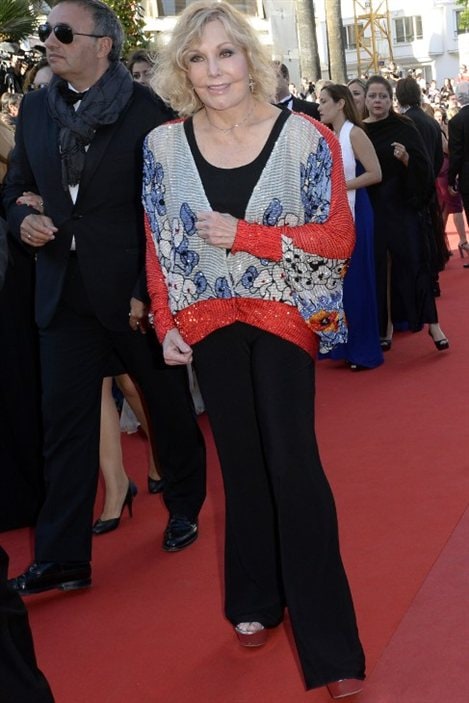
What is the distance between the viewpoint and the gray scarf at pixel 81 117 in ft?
13.7

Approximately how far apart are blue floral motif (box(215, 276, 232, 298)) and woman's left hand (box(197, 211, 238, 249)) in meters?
0.17

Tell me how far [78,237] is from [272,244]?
128cm

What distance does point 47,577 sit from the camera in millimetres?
4297

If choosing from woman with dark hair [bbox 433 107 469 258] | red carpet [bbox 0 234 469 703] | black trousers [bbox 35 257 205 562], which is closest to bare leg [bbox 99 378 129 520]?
red carpet [bbox 0 234 469 703]

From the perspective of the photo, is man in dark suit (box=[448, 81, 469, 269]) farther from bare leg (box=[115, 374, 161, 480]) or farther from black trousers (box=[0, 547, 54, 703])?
black trousers (box=[0, 547, 54, 703])

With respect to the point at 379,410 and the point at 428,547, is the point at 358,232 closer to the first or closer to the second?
the point at 379,410

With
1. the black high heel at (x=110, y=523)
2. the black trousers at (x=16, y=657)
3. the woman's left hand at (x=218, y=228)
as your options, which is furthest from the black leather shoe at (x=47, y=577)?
the woman's left hand at (x=218, y=228)

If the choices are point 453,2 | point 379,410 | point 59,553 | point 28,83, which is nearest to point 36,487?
point 59,553

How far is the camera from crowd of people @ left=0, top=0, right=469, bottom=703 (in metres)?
3.24

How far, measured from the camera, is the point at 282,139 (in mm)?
3223

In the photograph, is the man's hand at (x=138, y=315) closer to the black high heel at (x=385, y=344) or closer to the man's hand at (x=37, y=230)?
the man's hand at (x=37, y=230)

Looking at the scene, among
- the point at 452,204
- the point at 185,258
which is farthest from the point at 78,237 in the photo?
the point at 452,204

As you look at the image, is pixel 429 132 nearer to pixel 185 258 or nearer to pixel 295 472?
pixel 185 258

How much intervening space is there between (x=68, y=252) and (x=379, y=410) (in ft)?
9.38
